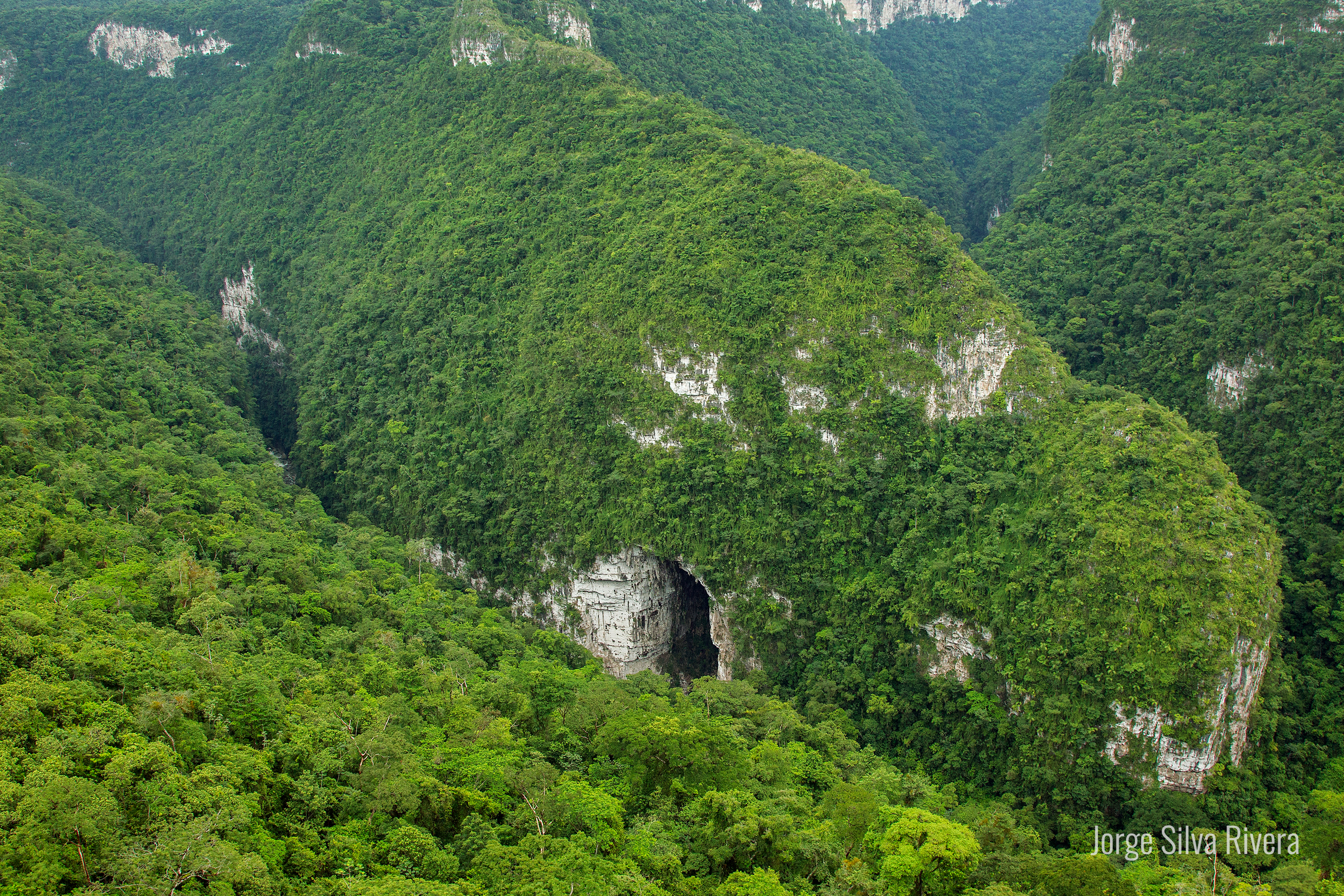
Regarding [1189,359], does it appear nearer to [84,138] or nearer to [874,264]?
[874,264]

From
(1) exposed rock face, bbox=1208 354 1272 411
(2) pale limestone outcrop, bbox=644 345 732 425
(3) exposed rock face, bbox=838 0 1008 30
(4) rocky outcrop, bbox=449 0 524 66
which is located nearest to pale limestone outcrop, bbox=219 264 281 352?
(4) rocky outcrop, bbox=449 0 524 66

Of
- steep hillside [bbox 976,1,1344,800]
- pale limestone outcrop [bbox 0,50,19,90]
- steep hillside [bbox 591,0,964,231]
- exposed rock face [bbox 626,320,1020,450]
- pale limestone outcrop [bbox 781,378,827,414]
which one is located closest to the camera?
exposed rock face [bbox 626,320,1020,450]

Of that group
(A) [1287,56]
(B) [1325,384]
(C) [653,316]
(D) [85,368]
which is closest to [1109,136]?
(A) [1287,56]

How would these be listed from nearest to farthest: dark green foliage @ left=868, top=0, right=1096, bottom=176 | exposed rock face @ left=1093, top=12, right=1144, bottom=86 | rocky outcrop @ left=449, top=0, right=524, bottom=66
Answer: rocky outcrop @ left=449, top=0, right=524, bottom=66, exposed rock face @ left=1093, top=12, right=1144, bottom=86, dark green foliage @ left=868, top=0, right=1096, bottom=176

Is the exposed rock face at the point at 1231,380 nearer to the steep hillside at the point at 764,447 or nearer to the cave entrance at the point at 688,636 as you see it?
the steep hillside at the point at 764,447

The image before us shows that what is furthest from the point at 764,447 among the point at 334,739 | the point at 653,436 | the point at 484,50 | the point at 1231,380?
the point at 484,50

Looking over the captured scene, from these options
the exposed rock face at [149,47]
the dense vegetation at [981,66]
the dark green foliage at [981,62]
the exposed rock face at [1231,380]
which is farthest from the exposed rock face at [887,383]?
the exposed rock face at [149,47]

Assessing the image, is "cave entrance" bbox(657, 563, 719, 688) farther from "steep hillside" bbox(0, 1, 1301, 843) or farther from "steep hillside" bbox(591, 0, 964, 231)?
"steep hillside" bbox(591, 0, 964, 231)
